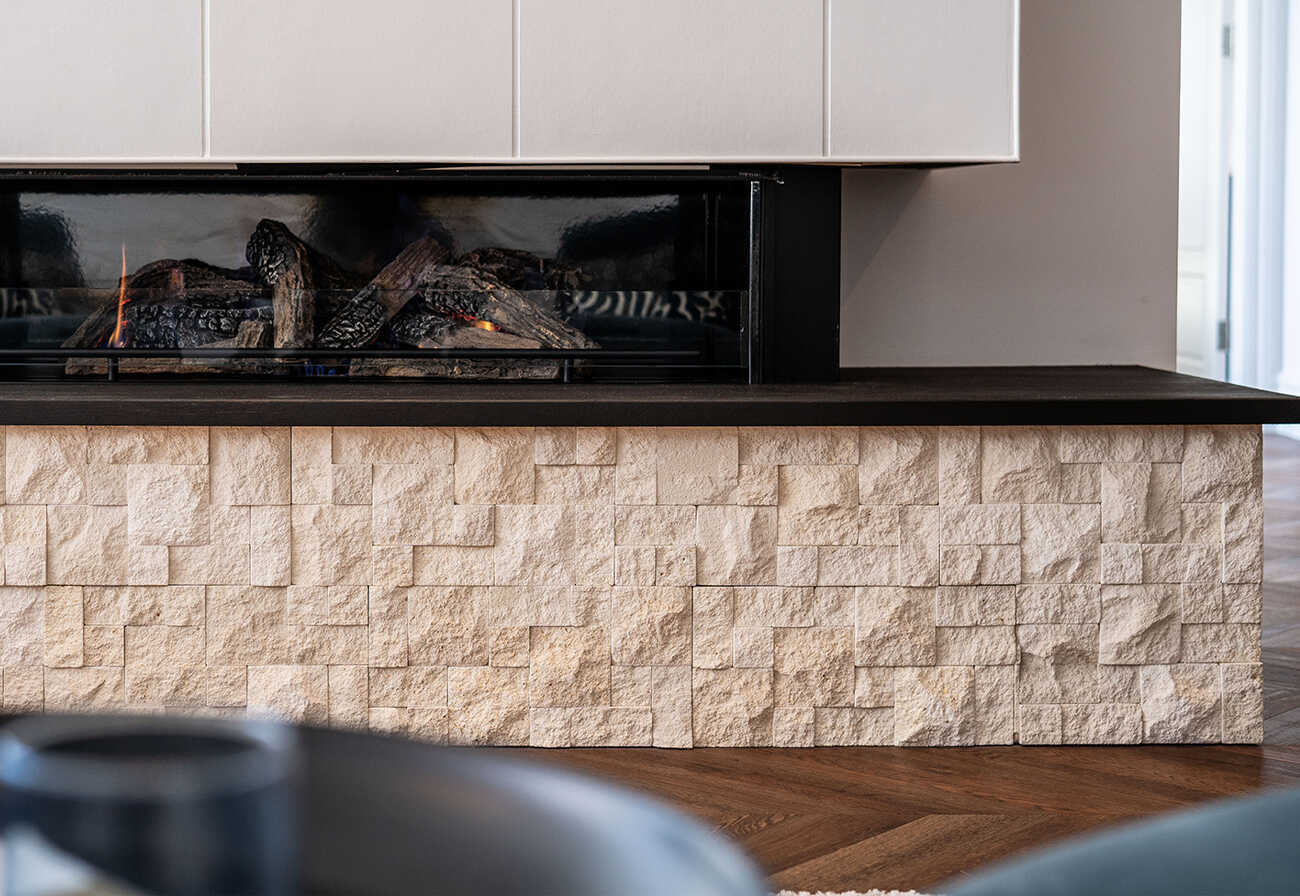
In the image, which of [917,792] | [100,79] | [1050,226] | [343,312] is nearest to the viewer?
[917,792]

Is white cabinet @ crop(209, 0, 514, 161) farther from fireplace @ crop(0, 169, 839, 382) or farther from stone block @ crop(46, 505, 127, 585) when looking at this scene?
stone block @ crop(46, 505, 127, 585)

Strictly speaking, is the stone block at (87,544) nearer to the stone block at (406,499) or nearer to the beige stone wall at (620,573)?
the beige stone wall at (620,573)

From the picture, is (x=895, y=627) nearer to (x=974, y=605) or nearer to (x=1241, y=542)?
(x=974, y=605)

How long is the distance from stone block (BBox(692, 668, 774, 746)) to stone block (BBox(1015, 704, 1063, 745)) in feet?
1.37

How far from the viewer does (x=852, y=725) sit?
89.0 inches

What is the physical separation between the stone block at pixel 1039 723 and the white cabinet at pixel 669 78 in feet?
3.40

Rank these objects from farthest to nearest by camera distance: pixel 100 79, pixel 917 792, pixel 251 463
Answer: pixel 100 79 → pixel 251 463 → pixel 917 792

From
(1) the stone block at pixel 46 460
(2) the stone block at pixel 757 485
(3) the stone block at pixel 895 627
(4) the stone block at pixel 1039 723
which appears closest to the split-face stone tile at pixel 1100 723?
(4) the stone block at pixel 1039 723

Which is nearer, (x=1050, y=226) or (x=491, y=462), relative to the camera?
(x=491, y=462)

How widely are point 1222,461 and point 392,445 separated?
→ 136cm

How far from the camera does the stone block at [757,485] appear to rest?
2.21 meters

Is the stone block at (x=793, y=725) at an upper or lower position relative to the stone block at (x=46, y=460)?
lower

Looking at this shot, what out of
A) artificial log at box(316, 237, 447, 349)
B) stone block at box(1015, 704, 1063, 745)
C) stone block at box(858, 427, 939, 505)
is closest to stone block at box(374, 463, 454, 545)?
artificial log at box(316, 237, 447, 349)

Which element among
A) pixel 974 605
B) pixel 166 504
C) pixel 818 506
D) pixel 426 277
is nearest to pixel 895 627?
pixel 974 605
